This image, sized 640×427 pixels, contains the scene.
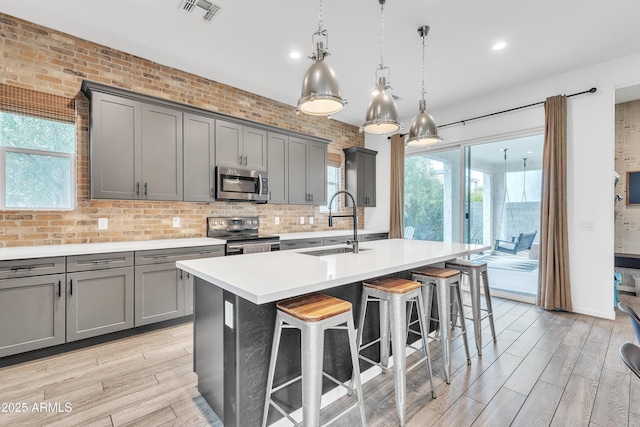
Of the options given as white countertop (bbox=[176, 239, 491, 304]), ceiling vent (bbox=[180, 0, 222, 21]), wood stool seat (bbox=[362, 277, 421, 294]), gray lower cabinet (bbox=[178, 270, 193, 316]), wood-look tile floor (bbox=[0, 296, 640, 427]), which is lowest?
wood-look tile floor (bbox=[0, 296, 640, 427])

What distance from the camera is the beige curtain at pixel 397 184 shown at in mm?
5523

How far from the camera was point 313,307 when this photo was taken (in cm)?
156

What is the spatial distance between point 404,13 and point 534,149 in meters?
2.92

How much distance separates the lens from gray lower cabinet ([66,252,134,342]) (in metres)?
2.62

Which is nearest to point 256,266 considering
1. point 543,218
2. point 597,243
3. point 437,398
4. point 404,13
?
point 437,398

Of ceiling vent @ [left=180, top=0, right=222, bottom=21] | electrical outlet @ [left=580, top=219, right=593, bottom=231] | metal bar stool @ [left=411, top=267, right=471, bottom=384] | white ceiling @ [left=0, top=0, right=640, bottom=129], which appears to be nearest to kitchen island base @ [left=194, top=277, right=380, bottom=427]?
metal bar stool @ [left=411, top=267, right=471, bottom=384]

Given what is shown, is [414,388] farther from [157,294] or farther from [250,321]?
[157,294]

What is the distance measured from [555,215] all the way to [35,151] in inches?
232

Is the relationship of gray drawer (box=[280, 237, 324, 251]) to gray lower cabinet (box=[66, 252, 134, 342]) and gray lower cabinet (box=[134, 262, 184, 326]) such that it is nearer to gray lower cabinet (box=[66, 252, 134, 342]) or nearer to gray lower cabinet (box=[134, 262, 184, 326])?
gray lower cabinet (box=[134, 262, 184, 326])

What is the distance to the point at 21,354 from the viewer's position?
2447 millimetres

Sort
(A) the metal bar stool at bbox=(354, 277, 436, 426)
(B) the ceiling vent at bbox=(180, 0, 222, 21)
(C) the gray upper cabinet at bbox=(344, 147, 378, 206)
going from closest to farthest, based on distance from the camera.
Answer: (A) the metal bar stool at bbox=(354, 277, 436, 426)
(B) the ceiling vent at bbox=(180, 0, 222, 21)
(C) the gray upper cabinet at bbox=(344, 147, 378, 206)

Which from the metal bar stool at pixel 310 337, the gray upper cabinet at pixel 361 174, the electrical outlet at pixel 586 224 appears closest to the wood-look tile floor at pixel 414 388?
the metal bar stool at pixel 310 337

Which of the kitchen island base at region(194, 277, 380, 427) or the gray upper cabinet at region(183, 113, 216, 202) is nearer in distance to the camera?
the kitchen island base at region(194, 277, 380, 427)

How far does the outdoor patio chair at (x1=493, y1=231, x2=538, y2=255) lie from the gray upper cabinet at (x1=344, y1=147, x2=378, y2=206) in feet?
7.67
